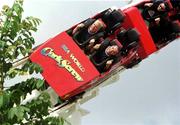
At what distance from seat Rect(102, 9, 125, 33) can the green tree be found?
14.9 ft

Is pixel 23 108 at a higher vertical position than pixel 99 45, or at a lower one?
higher

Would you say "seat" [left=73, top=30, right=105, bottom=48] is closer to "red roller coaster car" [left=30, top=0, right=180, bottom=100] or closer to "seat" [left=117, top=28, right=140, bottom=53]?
"red roller coaster car" [left=30, top=0, right=180, bottom=100]

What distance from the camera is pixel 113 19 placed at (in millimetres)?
8453

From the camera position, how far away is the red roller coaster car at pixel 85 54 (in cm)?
779

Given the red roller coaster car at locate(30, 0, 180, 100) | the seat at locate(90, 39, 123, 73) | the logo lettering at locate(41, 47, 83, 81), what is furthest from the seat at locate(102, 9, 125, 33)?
the logo lettering at locate(41, 47, 83, 81)

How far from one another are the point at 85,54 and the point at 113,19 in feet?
2.79

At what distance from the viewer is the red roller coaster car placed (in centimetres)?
779

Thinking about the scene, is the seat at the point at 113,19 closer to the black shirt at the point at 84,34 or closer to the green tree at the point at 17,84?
the black shirt at the point at 84,34

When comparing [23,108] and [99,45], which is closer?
[23,108]

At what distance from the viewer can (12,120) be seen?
368 centimetres

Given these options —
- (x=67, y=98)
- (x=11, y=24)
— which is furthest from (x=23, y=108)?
(x=67, y=98)

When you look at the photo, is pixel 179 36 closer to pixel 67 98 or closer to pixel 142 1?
pixel 142 1

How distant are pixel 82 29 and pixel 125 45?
82 centimetres

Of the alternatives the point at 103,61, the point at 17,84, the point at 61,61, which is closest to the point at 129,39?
the point at 103,61
